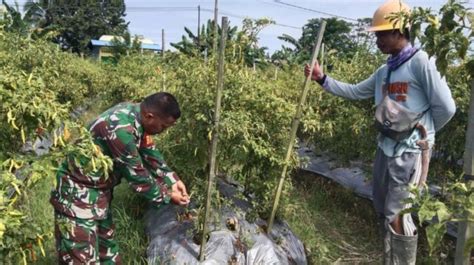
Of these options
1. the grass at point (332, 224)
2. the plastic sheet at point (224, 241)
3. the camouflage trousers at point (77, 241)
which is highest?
the camouflage trousers at point (77, 241)

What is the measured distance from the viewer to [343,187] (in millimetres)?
5898

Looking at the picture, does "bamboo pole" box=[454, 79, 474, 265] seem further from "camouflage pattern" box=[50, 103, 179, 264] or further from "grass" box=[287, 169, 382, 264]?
"grass" box=[287, 169, 382, 264]

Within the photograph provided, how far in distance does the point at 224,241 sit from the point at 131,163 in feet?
3.86

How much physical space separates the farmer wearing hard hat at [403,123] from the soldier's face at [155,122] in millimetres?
1307

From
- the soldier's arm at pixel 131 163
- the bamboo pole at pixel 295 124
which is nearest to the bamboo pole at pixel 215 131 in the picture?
the soldier's arm at pixel 131 163

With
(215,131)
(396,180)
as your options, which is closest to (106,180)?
(215,131)

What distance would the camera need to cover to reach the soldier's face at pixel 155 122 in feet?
9.11

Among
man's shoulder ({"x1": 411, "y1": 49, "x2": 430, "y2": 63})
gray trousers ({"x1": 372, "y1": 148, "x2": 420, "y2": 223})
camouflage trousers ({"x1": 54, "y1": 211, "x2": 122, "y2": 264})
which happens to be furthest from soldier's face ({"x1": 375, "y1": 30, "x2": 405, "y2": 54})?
camouflage trousers ({"x1": 54, "y1": 211, "x2": 122, "y2": 264})

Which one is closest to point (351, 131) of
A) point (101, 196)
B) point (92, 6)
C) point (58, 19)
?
point (101, 196)

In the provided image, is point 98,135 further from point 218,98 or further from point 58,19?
point 58,19

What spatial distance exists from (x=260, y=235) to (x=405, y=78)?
1572mm

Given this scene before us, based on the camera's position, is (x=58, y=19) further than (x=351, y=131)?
Yes

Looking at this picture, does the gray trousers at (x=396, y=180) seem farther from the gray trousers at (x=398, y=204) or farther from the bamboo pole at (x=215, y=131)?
the bamboo pole at (x=215, y=131)

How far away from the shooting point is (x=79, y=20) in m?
45.9
